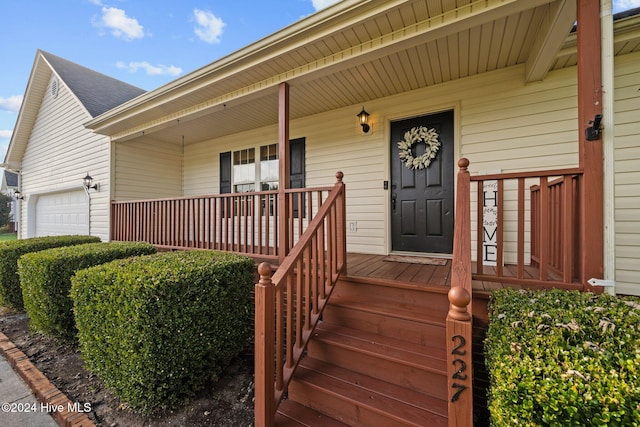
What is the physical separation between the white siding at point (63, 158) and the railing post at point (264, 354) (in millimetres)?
5742

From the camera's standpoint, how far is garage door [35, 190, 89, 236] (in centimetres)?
657

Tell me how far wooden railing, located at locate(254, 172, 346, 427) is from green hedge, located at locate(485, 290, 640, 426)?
1.18 meters

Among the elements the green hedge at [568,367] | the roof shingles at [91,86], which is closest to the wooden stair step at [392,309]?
the green hedge at [568,367]

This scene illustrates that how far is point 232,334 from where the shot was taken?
2348 millimetres

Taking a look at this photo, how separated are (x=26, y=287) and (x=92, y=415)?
2.35m

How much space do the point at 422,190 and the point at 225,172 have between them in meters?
4.19

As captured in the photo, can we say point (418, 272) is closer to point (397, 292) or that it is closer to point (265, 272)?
point (397, 292)

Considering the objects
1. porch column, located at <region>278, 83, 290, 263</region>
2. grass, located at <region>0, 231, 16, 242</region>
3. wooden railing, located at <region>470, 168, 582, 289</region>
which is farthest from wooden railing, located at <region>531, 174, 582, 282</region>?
grass, located at <region>0, 231, 16, 242</region>

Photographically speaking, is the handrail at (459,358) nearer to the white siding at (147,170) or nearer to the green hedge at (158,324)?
the green hedge at (158,324)

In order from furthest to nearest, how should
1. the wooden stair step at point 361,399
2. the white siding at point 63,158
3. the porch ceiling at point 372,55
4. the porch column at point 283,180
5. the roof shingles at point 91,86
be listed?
the roof shingles at point 91,86 → the white siding at point 63,158 → the porch column at point 283,180 → the porch ceiling at point 372,55 → the wooden stair step at point 361,399

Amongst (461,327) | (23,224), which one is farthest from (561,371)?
(23,224)

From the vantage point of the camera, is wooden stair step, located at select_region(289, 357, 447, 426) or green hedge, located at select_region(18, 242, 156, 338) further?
green hedge, located at select_region(18, 242, 156, 338)

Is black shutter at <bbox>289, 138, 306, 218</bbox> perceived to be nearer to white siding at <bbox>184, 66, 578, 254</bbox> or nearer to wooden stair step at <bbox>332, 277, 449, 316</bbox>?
white siding at <bbox>184, 66, 578, 254</bbox>

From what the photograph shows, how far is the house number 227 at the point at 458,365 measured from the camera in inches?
46.6
